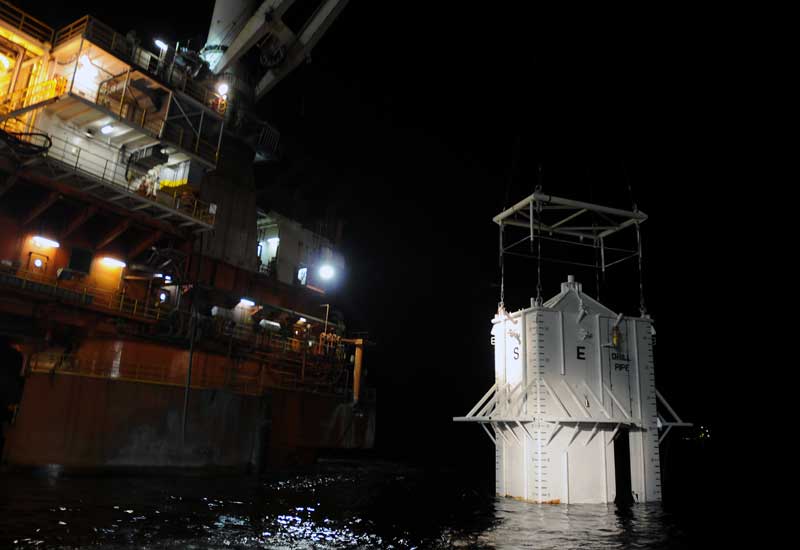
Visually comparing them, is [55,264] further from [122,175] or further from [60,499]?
[60,499]

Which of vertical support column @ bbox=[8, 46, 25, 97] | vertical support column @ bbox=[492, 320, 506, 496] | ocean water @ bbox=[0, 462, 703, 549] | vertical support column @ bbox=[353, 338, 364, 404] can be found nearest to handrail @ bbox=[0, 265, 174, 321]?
ocean water @ bbox=[0, 462, 703, 549]

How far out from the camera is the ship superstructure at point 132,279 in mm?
23203

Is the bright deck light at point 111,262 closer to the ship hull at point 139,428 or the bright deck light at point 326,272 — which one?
the ship hull at point 139,428

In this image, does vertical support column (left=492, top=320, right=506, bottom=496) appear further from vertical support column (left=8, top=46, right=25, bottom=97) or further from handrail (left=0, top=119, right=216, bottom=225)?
vertical support column (left=8, top=46, right=25, bottom=97)

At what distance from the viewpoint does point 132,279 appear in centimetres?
2902

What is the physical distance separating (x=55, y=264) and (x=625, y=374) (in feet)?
81.4

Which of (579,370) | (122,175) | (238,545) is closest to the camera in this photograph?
(238,545)

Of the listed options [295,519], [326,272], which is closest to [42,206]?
[295,519]

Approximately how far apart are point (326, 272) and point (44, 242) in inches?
836

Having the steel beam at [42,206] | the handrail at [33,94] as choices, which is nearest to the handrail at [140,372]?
the steel beam at [42,206]

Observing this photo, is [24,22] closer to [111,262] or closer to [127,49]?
[127,49]

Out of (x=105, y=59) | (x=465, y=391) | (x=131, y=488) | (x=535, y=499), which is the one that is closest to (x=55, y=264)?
(x=105, y=59)

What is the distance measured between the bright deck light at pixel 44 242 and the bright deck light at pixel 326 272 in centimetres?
2026

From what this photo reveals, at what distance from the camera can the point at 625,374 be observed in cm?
1900
